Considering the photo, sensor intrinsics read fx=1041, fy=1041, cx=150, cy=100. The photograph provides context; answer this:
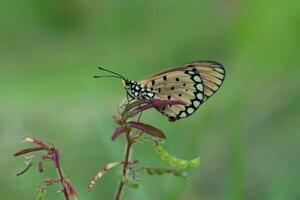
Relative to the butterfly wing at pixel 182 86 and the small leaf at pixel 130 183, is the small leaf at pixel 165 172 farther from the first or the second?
the butterfly wing at pixel 182 86

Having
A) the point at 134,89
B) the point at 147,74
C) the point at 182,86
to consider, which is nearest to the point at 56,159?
the point at 134,89

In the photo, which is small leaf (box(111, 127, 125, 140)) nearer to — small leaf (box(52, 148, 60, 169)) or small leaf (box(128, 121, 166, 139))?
small leaf (box(128, 121, 166, 139))

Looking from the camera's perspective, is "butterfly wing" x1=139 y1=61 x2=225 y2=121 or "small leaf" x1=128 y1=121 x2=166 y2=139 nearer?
"small leaf" x1=128 y1=121 x2=166 y2=139

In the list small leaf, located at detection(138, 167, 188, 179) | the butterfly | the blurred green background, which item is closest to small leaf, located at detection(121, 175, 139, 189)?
small leaf, located at detection(138, 167, 188, 179)

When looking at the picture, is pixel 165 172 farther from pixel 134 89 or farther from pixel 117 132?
pixel 134 89

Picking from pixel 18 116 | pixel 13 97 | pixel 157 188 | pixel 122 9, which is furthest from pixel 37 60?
pixel 157 188
